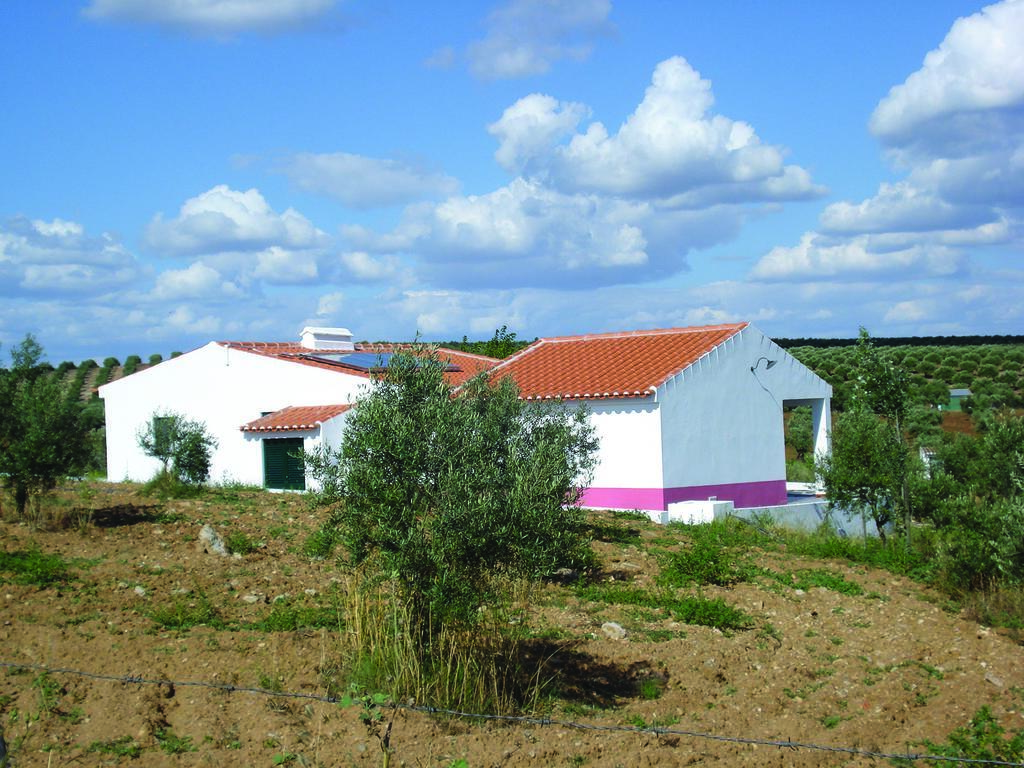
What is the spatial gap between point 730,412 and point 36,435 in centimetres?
1570

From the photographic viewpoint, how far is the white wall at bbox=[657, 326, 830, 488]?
23531mm

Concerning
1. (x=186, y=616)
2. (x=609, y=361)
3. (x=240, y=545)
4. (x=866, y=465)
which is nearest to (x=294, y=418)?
(x=609, y=361)

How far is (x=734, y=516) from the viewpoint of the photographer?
22516 millimetres

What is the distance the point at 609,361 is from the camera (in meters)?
26.7

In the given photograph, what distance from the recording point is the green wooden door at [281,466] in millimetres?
27328

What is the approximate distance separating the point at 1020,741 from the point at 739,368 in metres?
17.4

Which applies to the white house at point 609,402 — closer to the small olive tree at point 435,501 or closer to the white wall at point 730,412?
the white wall at point 730,412

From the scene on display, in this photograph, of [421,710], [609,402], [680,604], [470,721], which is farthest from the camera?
[609,402]

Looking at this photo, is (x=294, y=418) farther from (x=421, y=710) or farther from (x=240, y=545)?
(x=421, y=710)

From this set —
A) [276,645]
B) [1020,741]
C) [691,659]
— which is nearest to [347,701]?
[276,645]

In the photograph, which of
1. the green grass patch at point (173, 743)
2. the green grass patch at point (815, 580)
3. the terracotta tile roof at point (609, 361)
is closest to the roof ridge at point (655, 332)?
the terracotta tile roof at point (609, 361)

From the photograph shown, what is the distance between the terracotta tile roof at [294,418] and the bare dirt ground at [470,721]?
939 cm

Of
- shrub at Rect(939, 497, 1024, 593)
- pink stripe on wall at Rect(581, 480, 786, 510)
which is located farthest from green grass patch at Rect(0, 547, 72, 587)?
shrub at Rect(939, 497, 1024, 593)

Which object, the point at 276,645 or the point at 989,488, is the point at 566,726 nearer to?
the point at 276,645
